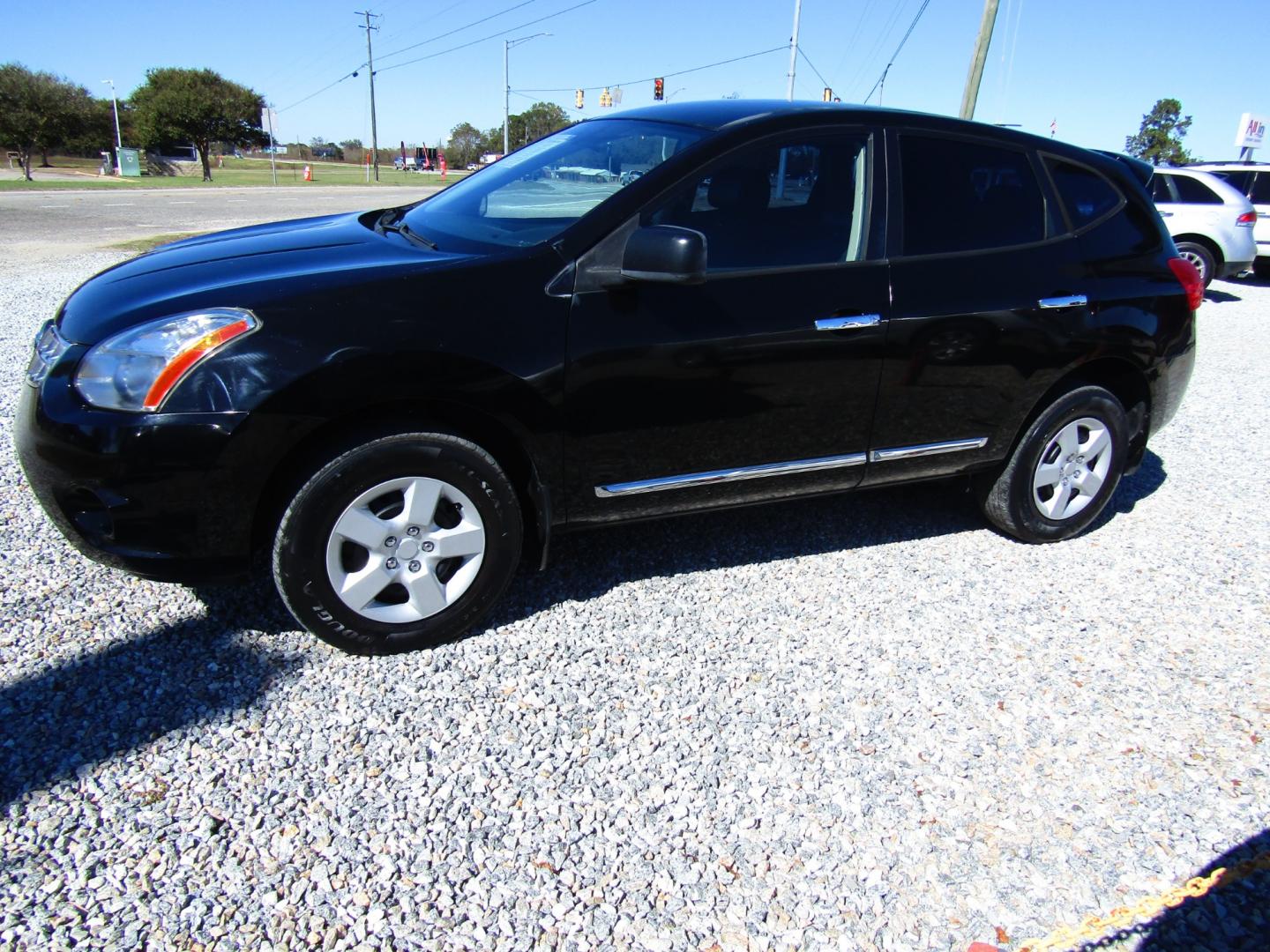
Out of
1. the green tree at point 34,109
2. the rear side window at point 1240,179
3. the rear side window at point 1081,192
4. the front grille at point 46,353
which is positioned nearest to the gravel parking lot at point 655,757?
the front grille at point 46,353

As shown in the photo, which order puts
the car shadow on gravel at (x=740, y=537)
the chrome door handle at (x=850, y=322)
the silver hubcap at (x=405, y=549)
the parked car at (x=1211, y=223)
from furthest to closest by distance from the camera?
the parked car at (x=1211, y=223)
the car shadow on gravel at (x=740, y=537)
the chrome door handle at (x=850, y=322)
the silver hubcap at (x=405, y=549)

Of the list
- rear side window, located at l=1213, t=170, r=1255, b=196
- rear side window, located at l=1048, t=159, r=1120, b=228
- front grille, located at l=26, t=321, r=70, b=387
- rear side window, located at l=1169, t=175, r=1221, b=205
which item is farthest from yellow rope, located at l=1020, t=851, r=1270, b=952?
rear side window, located at l=1213, t=170, r=1255, b=196

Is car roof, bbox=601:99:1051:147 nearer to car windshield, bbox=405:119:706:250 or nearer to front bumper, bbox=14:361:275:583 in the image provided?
car windshield, bbox=405:119:706:250

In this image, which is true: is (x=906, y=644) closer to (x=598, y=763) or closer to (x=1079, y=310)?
(x=598, y=763)

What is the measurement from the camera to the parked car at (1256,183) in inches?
538

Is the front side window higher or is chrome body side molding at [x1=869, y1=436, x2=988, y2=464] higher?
the front side window

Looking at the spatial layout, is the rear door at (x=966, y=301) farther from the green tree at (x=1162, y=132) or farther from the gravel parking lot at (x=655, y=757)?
the green tree at (x=1162, y=132)

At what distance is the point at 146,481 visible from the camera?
8.37 feet

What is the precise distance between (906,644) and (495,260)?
199 centimetres

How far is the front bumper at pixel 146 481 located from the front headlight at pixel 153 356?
0.05 metres

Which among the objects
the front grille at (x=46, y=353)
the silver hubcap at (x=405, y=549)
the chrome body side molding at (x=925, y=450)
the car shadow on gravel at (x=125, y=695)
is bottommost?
the car shadow on gravel at (x=125, y=695)

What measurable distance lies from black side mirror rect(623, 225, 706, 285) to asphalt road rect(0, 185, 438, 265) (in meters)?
7.33

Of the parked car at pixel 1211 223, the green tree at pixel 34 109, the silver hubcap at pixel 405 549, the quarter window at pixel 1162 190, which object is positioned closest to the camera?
the silver hubcap at pixel 405 549

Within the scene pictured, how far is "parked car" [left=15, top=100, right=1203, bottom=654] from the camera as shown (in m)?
2.61
